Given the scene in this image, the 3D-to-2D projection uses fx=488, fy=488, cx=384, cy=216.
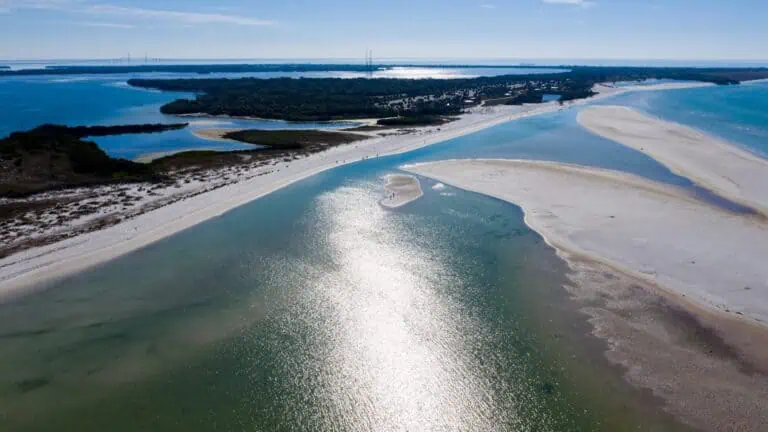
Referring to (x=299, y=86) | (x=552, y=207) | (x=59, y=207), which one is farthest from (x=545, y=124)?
(x=299, y=86)

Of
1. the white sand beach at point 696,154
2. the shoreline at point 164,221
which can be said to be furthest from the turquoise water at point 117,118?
the white sand beach at point 696,154

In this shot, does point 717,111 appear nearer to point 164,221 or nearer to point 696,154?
point 696,154

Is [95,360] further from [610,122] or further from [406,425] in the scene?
[610,122]

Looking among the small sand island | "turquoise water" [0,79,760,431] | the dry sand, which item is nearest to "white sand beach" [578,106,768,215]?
the dry sand

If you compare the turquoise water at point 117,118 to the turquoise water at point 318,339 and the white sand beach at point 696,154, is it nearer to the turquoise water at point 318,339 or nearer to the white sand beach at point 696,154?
the turquoise water at point 318,339

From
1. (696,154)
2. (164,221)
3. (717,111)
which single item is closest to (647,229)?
(696,154)

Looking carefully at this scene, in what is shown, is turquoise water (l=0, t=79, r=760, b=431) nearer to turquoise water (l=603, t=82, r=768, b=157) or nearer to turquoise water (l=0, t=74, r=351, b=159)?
turquoise water (l=0, t=74, r=351, b=159)
